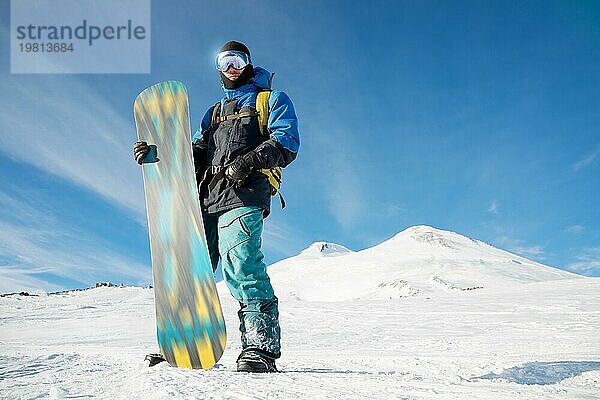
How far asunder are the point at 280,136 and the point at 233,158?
0.39m

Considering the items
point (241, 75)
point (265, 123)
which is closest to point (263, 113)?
point (265, 123)

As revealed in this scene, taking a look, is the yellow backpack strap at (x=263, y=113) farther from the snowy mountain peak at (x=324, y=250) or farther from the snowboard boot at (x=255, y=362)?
the snowy mountain peak at (x=324, y=250)

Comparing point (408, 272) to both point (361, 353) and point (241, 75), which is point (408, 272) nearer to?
point (361, 353)

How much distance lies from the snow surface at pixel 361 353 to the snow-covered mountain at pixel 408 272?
13.0 meters

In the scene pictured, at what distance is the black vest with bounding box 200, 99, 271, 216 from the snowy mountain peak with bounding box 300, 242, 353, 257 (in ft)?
158

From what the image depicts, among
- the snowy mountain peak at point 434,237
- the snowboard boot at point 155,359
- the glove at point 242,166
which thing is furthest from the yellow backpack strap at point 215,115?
the snowy mountain peak at point 434,237

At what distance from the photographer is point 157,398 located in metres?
1.57

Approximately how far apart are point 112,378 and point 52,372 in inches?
18.4

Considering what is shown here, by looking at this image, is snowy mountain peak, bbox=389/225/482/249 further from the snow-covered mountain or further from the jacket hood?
the jacket hood

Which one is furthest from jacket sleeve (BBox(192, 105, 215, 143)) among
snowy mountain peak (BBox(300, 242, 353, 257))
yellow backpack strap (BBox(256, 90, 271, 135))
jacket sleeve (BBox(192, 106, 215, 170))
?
snowy mountain peak (BBox(300, 242, 353, 257))

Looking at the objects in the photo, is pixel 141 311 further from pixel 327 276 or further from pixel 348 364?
pixel 327 276

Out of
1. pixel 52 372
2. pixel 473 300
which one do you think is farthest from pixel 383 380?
pixel 473 300

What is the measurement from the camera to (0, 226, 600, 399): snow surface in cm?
178

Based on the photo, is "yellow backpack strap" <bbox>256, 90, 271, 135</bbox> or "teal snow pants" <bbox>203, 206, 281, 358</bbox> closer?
"teal snow pants" <bbox>203, 206, 281, 358</bbox>
